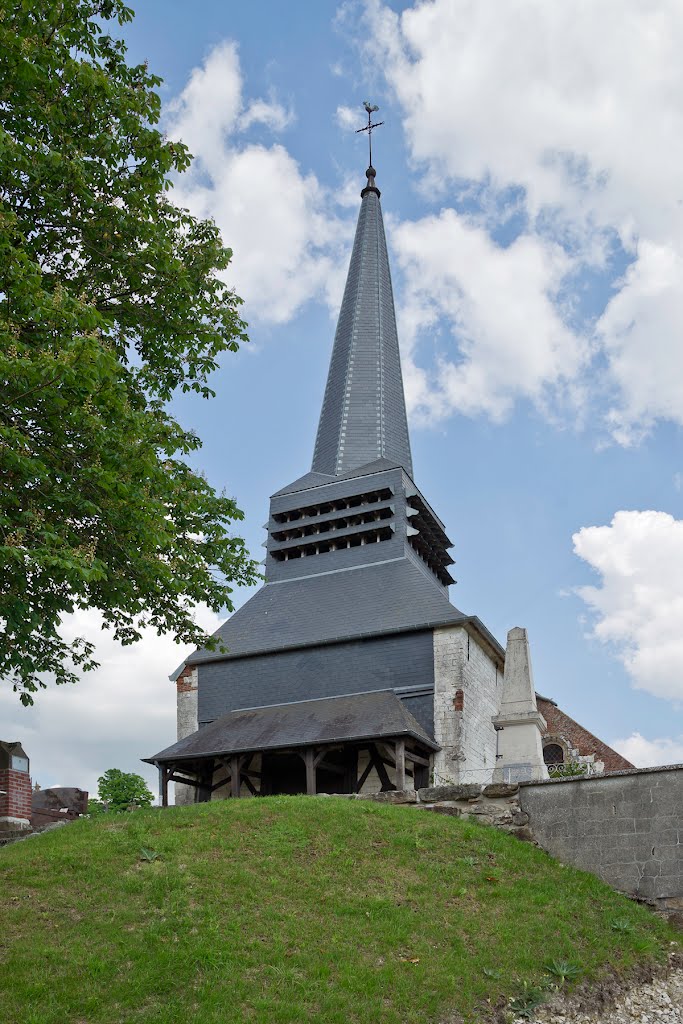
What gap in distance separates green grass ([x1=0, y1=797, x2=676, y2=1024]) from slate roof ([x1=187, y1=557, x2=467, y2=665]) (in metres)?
10.4

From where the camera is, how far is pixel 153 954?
8.82 meters

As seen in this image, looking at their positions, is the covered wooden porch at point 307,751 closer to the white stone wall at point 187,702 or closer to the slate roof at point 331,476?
the white stone wall at point 187,702

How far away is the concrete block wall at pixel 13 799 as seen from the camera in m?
15.2

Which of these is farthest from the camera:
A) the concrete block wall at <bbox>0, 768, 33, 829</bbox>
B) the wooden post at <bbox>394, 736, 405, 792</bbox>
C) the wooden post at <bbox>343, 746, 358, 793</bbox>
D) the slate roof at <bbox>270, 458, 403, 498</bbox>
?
the slate roof at <bbox>270, 458, 403, 498</bbox>

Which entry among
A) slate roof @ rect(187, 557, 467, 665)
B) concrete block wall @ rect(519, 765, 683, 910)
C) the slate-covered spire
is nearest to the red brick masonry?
slate roof @ rect(187, 557, 467, 665)

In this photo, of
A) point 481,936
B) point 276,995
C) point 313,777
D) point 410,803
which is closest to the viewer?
point 276,995

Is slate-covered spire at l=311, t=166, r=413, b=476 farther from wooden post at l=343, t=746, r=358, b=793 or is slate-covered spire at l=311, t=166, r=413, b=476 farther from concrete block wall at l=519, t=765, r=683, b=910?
concrete block wall at l=519, t=765, r=683, b=910

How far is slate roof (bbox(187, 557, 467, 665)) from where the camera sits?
23.0 m

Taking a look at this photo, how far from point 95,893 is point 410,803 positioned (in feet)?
16.5

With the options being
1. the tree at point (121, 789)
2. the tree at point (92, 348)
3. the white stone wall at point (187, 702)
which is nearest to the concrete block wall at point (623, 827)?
the tree at point (92, 348)

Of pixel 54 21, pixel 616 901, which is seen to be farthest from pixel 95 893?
pixel 54 21

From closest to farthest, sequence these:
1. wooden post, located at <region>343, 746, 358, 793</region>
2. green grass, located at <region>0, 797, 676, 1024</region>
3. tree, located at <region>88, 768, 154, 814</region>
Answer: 1. green grass, located at <region>0, 797, 676, 1024</region>
2. wooden post, located at <region>343, 746, 358, 793</region>
3. tree, located at <region>88, 768, 154, 814</region>

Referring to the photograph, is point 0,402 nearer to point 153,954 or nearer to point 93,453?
point 93,453

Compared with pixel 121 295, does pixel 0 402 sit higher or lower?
lower
